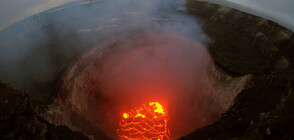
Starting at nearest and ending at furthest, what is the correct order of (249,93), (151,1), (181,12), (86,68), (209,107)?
A: (249,93) → (209,107) → (86,68) → (181,12) → (151,1)

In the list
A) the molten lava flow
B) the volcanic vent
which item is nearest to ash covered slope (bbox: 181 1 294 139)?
the volcanic vent

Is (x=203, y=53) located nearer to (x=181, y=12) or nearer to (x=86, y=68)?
(x=181, y=12)

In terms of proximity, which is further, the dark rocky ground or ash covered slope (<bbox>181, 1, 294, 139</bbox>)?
ash covered slope (<bbox>181, 1, 294, 139</bbox>)

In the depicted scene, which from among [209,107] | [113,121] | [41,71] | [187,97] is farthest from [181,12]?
[41,71]

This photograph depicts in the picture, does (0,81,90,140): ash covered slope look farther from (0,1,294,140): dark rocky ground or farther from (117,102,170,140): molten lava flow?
(117,102,170,140): molten lava flow

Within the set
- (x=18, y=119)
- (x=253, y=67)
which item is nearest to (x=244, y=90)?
(x=253, y=67)

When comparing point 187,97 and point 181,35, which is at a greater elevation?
point 181,35
